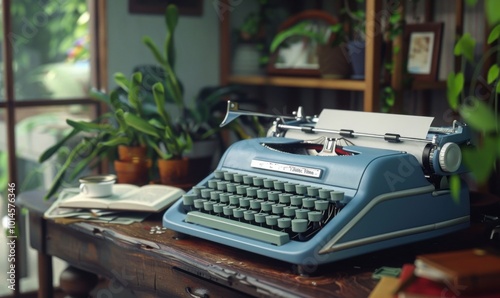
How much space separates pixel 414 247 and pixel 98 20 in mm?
1833

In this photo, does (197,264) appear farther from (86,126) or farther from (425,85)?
(425,85)

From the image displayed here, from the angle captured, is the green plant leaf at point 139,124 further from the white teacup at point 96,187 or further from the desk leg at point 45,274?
the desk leg at point 45,274

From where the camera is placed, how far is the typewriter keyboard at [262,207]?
1581mm

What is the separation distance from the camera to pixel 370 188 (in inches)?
62.4

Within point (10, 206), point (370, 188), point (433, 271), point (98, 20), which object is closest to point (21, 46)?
point (98, 20)

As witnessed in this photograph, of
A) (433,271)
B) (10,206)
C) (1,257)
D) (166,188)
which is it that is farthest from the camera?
(1,257)

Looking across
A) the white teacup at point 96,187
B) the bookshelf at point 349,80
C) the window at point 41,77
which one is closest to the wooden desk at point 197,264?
Answer: the white teacup at point 96,187

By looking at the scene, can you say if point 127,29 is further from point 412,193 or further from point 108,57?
point 412,193

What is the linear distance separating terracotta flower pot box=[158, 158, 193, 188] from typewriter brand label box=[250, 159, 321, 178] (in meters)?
0.58

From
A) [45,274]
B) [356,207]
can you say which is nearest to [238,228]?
[356,207]

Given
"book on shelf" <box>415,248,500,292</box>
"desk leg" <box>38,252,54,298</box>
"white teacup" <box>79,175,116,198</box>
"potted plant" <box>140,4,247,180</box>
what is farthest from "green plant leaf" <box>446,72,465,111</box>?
"desk leg" <box>38,252,54,298</box>

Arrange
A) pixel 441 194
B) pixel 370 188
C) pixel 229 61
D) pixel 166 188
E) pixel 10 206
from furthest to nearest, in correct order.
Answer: pixel 229 61
pixel 10 206
pixel 166 188
pixel 441 194
pixel 370 188

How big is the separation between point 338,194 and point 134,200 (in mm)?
714

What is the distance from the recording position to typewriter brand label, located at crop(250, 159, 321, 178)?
168 cm
